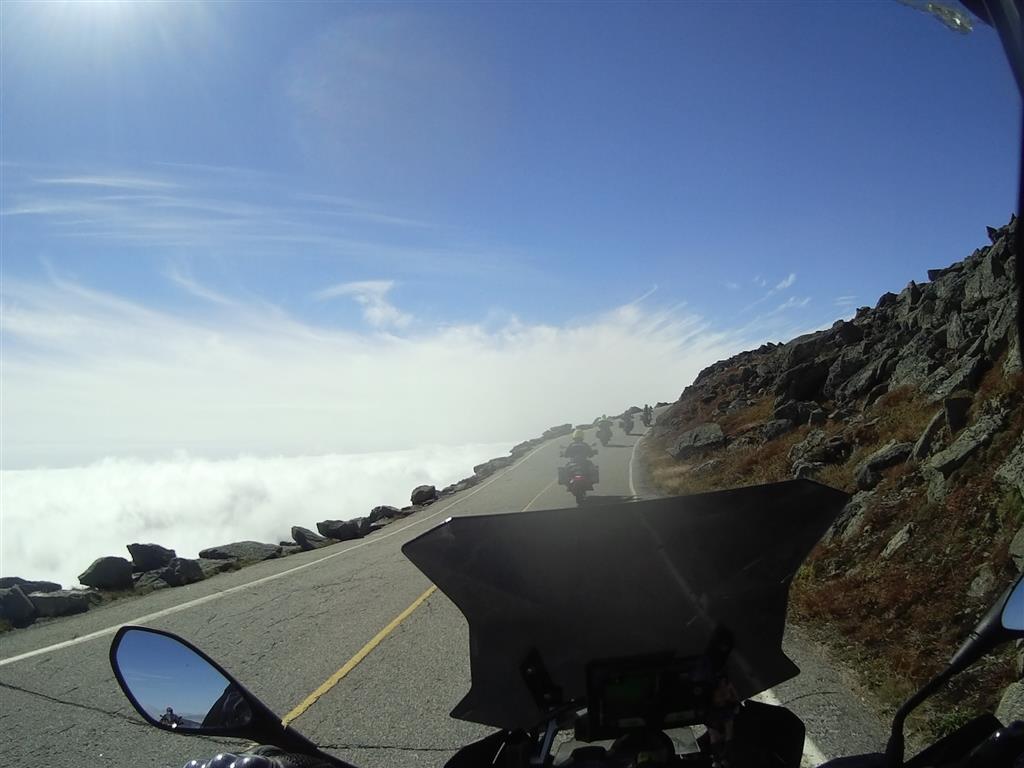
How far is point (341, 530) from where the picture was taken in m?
25.7

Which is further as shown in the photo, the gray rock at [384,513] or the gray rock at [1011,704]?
the gray rock at [384,513]

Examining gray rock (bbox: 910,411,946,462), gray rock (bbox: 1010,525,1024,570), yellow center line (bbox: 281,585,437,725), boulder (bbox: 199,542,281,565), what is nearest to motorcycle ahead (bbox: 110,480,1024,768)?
yellow center line (bbox: 281,585,437,725)

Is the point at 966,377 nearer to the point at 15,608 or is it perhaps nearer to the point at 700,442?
the point at 700,442

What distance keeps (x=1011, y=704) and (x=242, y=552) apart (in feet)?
65.8

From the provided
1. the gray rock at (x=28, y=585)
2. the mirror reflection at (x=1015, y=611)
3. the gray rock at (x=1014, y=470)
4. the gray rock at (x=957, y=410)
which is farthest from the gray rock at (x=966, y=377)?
the gray rock at (x=28, y=585)

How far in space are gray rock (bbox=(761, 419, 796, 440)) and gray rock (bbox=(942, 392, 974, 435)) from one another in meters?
11.7

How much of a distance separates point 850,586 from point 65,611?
13.7 metres

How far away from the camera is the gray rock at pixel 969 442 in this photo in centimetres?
941

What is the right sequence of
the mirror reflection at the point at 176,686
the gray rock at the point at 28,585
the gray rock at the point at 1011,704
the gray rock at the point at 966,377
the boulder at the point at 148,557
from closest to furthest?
the mirror reflection at the point at 176,686
the gray rock at the point at 1011,704
the gray rock at the point at 966,377
the gray rock at the point at 28,585
the boulder at the point at 148,557

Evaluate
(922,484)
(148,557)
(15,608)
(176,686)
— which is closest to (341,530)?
(148,557)

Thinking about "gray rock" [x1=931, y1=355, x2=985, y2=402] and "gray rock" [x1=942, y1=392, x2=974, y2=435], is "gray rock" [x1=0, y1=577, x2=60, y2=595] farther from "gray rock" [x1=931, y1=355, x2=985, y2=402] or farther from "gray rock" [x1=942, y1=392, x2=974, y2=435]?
"gray rock" [x1=931, y1=355, x2=985, y2=402]

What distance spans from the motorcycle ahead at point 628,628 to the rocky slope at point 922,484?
61.2 inches

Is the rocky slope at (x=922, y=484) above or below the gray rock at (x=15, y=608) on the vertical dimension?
below

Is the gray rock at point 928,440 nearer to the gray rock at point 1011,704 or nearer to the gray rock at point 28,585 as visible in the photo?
the gray rock at point 1011,704
